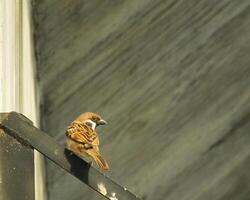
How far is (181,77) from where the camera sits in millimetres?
5188

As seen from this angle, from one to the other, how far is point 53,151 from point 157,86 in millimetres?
1883

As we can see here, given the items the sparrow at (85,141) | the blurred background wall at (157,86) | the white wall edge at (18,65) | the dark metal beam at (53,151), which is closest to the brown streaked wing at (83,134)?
the sparrow at (85,141)

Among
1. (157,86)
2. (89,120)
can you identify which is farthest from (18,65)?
(157,86)

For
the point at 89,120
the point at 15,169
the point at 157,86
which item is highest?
the point at 15,169

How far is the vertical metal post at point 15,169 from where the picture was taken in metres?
3.32

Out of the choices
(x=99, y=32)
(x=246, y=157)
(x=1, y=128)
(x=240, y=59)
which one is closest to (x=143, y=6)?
(x=99, y=32)

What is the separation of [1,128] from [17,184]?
0.21 metres

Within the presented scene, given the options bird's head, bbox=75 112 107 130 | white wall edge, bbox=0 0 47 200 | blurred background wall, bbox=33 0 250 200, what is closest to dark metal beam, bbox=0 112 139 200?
bird's head, bbox=75 112 107 130

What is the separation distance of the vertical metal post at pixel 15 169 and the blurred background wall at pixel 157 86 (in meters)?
1.93

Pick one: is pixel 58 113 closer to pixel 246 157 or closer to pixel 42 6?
pixel 42 6

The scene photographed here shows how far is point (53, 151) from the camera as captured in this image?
11.1 ft

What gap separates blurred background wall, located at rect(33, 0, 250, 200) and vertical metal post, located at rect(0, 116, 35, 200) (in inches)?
75.9

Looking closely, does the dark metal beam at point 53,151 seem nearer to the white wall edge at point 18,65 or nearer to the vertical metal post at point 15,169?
the vertical metal post at point 15,169

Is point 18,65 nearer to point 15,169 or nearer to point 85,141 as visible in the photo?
point 85,141
